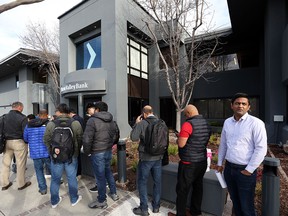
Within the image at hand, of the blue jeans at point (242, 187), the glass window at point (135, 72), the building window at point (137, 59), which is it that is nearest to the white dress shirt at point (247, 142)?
the blue jeans at point (242, 187)

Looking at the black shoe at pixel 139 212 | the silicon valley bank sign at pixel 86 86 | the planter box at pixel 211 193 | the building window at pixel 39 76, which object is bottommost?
the black shoe at pixel 139 212

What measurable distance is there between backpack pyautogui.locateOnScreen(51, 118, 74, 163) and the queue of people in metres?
0.02

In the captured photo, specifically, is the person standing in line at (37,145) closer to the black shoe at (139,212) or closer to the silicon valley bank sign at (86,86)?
the black shoe at (139,212)

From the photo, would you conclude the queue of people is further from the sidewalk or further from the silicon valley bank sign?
the silicon valley bank sign

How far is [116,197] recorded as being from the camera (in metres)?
3.79

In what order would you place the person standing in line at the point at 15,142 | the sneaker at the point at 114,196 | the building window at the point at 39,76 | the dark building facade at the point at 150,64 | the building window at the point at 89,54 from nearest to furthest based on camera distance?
the sneaker at the point at 114,196, the person standing in line at the point at 15,142, the dark building facade at the point at 150,64, the building window at the point at 89,54, the building window at the point at 39,76

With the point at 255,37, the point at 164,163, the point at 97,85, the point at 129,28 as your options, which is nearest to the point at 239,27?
the point at 255,37

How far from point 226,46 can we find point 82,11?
1101cm

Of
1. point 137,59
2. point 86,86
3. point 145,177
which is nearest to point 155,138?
point 145,177

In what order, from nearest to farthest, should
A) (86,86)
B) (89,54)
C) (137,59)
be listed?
(86,86)
(89,54)
(137,59)

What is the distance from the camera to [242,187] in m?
2.44

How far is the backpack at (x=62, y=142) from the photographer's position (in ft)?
10.8

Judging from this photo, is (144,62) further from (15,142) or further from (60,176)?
(60,176)

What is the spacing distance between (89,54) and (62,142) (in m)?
10.8
